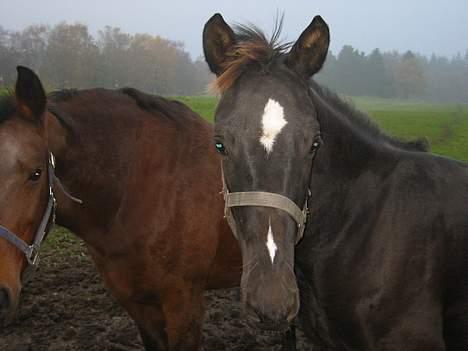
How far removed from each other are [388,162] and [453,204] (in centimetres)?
45

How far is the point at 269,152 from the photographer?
6.30 ft

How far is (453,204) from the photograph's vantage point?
8.20ft

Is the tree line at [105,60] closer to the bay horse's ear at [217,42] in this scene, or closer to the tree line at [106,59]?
the tree line at [106,59]

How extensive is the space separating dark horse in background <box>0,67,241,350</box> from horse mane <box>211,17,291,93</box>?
117 centimetres

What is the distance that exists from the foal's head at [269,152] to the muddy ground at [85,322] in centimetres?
281

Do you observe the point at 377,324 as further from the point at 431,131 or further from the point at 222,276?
the point at 431,131

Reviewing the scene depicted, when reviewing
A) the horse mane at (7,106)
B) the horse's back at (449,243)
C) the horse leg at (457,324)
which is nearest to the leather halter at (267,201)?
the horse's back at (449,243)

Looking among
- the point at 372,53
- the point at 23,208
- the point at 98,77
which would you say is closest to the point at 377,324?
the point at 23,208

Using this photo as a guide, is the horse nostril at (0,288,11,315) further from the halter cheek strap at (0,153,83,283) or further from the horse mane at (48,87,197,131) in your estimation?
the horse mane at (48,87,197,131)

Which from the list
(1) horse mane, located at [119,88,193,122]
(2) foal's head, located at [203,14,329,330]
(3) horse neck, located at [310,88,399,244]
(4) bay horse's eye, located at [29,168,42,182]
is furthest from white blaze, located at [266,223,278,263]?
(1) horse mane, located at [119,88,193,122]

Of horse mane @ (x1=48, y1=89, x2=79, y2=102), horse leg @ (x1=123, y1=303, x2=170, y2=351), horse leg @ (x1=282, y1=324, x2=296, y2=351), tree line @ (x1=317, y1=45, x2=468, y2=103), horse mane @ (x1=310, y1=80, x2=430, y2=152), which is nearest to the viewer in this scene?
horse mane @ (x1=310, y1=80, x2=430, y2=152)

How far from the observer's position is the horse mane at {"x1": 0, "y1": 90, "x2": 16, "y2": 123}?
2.50m

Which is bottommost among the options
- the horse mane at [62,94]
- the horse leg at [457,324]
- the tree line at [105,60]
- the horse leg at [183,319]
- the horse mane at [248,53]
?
the horse leg at [183,319]

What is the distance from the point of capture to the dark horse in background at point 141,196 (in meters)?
2.79
